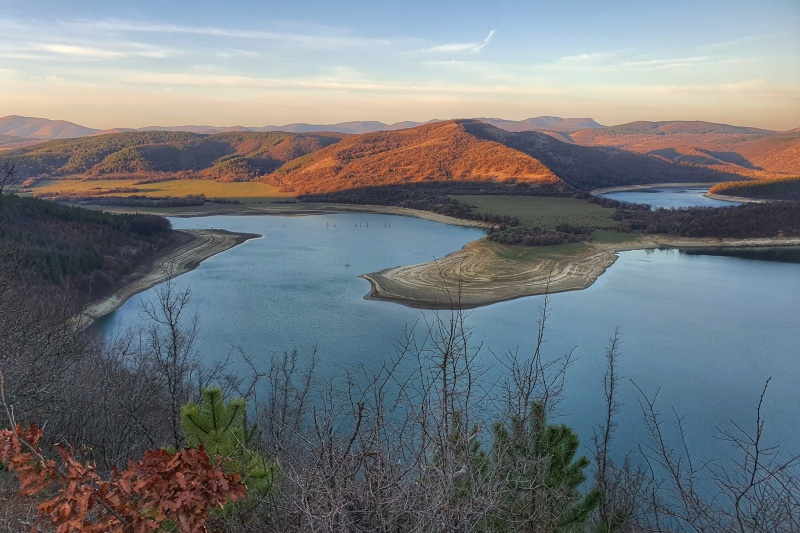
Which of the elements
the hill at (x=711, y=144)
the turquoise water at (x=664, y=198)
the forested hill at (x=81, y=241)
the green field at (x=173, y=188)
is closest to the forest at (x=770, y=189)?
the turquoise water at (x=664, y=198)

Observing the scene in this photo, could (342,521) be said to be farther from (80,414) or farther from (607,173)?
(607,173)

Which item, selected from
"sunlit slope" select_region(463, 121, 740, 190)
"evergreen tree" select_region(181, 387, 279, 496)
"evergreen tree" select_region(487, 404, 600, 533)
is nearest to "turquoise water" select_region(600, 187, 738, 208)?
"sunlit slope" select_region(463, 121, 740, 190)

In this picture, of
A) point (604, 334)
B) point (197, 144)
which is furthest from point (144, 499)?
point (197, 144)

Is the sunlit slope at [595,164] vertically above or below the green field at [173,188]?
above

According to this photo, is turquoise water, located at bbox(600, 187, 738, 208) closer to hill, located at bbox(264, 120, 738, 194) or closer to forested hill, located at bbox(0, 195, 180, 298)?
hill, located at bbox(264, 120, 738, 194)

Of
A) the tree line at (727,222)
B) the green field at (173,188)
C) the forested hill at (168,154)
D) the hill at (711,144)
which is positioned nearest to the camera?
the tree line at (727,222)

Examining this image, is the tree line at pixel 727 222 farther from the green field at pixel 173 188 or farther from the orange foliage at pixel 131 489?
the green field at pixel 173 188

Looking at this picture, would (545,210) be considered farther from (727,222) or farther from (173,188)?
(173,188)
